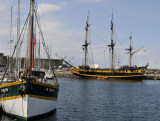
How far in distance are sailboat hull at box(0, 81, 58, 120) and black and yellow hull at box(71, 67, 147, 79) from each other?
76765mm

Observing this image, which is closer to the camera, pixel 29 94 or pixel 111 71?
pixel 29 94

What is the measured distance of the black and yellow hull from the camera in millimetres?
97000

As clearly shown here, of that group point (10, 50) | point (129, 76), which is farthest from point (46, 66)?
point (10, 50)

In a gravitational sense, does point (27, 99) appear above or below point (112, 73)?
below

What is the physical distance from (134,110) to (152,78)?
3407 inches

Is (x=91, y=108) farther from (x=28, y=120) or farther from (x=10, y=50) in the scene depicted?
(x=10, y=50)

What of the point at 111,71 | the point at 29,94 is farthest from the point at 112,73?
the point at 29,94

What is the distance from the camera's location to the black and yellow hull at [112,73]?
97.0 metres

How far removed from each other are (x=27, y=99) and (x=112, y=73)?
80.9 m

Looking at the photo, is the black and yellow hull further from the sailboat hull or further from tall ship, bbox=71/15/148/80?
the sailboat hull

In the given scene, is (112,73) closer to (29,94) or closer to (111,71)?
(111,71)

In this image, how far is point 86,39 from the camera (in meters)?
107

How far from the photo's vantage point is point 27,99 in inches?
811

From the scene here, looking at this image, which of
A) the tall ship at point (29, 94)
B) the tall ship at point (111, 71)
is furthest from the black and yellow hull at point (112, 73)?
the tall ship at point (29, 94)
